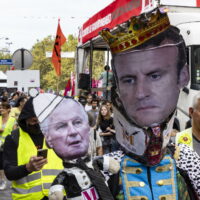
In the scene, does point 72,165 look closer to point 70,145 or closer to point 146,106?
point 70,145

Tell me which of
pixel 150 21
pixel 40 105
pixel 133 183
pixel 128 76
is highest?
pixel 150 21

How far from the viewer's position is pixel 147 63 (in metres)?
2.23

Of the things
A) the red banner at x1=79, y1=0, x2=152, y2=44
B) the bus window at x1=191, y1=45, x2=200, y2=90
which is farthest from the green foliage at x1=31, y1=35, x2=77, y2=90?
the bus window at x1=191, y1=45, x2=200, y2=90

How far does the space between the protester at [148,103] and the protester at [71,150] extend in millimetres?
141

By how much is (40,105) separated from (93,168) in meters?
0.42

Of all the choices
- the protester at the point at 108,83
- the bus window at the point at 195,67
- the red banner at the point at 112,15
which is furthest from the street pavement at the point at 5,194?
the protester at the point at 108,83

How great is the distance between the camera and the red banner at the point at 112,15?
7.36m

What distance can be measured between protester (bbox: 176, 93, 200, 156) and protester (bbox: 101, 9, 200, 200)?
37.5 inches

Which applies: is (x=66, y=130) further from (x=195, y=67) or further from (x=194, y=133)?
(x=195, y=67)

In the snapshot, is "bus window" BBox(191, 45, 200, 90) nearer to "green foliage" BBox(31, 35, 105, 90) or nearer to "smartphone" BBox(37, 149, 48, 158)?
"smartphone" BBox(37, 149, 48, 158)

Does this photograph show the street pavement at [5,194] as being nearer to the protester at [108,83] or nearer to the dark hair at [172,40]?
the protester at [108,83]

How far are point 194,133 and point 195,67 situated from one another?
3.58 metres

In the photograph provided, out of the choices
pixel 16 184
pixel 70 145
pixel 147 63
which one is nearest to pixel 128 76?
pixel 147 63

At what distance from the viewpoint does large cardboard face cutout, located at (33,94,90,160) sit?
2.29 m
